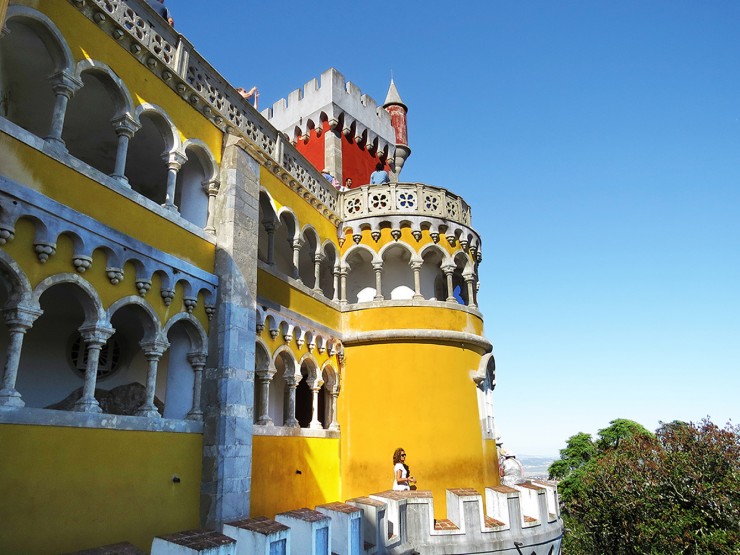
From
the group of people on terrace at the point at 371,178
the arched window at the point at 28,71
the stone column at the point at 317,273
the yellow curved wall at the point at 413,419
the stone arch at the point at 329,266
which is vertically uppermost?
the group of people on terrace at the point at 371,178

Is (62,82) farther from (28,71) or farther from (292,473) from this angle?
(292,473)

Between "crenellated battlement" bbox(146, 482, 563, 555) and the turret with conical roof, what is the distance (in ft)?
42.5

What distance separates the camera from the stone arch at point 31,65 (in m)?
6.44

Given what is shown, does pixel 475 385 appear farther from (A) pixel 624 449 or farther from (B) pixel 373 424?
(A) pixel 624 449

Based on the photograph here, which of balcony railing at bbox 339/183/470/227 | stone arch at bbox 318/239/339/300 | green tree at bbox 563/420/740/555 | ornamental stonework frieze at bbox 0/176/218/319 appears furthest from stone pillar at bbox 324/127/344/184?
green tree at bbox 563/420/740/555

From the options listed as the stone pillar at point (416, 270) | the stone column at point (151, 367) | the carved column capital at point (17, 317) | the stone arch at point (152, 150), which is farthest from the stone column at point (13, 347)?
the stone pillar at point (416, 270)

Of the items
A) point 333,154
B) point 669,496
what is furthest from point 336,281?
point 669,496

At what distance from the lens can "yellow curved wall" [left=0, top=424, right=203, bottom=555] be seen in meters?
5.38

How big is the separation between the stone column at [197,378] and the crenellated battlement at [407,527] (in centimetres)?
203

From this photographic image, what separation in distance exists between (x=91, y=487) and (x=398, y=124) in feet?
60.7

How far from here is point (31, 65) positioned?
298 inches

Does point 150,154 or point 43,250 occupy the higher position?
point 150,154

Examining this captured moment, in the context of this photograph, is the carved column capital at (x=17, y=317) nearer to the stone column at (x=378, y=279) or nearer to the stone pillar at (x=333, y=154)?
the stone column at (x=378, y=279)

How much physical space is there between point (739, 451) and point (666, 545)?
11.5 ft
